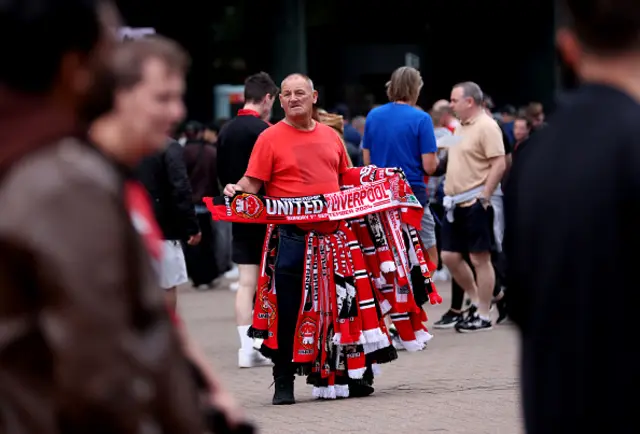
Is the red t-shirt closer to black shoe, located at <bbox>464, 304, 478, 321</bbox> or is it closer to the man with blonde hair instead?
the man with blonde hair

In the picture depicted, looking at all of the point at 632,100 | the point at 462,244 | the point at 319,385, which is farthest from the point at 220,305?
the point at 632,100

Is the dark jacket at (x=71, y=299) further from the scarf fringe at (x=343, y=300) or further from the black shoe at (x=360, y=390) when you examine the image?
the black shoe at (x=360, y=390)

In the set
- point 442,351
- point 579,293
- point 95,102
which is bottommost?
point 442,351

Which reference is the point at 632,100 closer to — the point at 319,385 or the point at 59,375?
the point at 59,375

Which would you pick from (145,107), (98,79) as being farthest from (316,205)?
(98,79)

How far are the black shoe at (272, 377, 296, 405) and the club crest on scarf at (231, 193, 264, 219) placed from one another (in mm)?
972

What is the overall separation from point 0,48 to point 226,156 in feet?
26.7

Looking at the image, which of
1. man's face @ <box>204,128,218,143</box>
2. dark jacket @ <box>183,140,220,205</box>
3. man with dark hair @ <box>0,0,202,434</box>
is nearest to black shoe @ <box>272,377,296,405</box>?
man with dark hair @ <box>0,0,202,434</box>

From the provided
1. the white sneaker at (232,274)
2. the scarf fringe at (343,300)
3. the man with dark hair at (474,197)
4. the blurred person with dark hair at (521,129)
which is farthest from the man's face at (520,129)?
the scarf fringe at (343,300)

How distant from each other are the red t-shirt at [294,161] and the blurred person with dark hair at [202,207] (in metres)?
7.80

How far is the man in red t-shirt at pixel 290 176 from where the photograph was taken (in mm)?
8508

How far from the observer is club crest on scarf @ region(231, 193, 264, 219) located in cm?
855

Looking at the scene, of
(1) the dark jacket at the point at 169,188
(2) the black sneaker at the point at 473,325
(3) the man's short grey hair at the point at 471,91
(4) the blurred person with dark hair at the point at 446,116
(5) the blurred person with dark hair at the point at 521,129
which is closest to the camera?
(1) the dark jacket at the point at 169,188

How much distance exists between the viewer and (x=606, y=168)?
2.74 m
